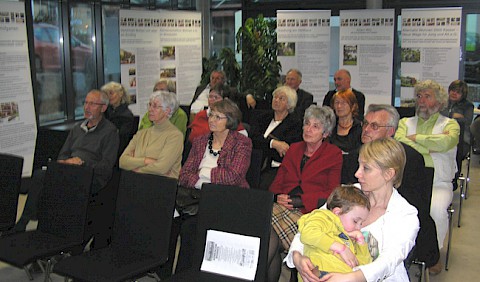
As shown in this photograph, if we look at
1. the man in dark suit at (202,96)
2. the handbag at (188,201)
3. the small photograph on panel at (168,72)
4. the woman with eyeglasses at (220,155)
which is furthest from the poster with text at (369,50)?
the handbag at (188,201)

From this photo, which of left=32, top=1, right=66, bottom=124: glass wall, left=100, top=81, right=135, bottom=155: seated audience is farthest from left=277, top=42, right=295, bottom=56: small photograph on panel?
left=100, top=81, right=135, bottom=155: seated audience

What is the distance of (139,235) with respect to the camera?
3.57 m

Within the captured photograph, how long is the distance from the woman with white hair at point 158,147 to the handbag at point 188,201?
1.07ft

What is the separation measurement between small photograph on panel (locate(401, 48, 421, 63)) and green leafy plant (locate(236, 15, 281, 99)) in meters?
2.09

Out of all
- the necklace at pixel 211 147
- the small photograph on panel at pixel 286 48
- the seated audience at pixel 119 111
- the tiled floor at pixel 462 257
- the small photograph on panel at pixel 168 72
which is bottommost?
the tiled floor at pixel 462 257

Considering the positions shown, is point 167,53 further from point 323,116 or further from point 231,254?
point 231,254

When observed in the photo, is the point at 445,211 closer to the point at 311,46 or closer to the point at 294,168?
the point at 294,168

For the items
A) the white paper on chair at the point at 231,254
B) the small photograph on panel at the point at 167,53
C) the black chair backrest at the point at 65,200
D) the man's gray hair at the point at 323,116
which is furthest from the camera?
the small photograph on panel at the point at 167,53

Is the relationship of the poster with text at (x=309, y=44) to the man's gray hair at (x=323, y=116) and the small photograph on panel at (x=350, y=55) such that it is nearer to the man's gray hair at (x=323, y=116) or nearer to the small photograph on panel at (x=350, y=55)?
the small photograph on panel at (x=350, y=55)

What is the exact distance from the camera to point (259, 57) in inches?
384

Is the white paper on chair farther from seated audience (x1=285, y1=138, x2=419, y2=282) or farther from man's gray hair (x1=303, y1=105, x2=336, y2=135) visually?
man's gray hair (x1=303, y1=105, x2=336, y2=135)

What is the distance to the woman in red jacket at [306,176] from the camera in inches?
154

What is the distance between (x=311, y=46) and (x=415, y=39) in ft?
5.46

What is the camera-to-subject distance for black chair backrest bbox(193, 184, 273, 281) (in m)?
3.17
